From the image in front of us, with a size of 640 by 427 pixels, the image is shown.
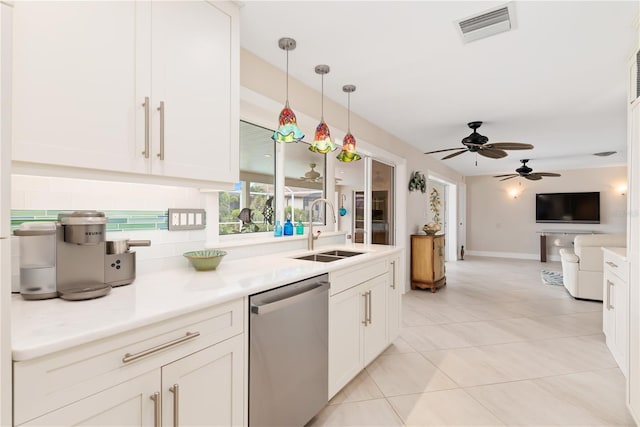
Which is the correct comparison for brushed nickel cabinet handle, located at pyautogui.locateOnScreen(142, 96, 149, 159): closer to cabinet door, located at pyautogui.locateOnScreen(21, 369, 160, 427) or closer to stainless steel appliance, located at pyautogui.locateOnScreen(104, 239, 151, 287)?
stainless steel appliance, located at pyautogui.locateOnScreen(104, 239, 151, 287)

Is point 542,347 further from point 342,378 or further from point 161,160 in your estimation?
point 161,160

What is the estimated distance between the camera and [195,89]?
1.55 metres

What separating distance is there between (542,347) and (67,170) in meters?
3.72

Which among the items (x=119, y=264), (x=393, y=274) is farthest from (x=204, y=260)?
(x=393, y=274)

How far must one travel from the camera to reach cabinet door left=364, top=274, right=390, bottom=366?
236 centimetres

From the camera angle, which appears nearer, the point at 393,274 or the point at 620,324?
the point at 620,324

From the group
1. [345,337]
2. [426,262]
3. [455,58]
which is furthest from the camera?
[426,262]

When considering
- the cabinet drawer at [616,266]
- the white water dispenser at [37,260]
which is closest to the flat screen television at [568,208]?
the cabinet drawer at [616,266]

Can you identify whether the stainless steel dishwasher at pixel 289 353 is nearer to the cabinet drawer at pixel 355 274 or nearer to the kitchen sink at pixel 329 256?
the cabinet drawer at pixel 355 274

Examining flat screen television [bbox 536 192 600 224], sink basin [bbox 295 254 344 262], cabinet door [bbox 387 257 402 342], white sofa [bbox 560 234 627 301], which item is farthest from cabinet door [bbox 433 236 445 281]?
flat screen television [bbox 536 192 600 224]

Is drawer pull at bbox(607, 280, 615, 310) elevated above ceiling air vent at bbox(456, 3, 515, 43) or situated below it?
below

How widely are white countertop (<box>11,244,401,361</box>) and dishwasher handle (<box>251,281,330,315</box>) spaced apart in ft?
0.23

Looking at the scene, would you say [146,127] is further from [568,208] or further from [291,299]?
[568,208]

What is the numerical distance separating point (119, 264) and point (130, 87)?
29.6 inches
